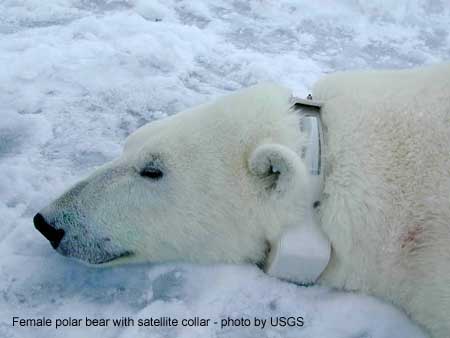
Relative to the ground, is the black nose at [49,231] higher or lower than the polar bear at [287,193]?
lower

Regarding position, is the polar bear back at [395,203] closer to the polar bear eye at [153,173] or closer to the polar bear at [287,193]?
the polar bear at [287,193]

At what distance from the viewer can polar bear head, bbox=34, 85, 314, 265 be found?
2.56 meters

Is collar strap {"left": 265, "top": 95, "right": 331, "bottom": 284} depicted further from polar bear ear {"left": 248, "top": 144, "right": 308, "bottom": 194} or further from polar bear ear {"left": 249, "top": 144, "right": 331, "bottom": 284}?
polar bear ear {"left": 248, "top": 144, "right": 308, "bottom": 194}

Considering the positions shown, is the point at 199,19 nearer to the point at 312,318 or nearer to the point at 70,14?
the point at 70,14

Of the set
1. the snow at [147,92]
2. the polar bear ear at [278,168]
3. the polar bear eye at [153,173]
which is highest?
the polar bear ear at [278,168]

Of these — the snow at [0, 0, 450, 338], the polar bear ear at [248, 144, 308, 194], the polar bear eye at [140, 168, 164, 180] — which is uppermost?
the polar bear ear at [248, 144, 308, 194]

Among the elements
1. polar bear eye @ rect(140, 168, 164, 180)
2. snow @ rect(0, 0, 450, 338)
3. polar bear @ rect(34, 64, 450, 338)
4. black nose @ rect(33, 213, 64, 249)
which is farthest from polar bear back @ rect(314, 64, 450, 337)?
black nose @ rect(33, 213, 64, 249)

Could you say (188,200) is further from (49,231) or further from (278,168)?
(49,231)

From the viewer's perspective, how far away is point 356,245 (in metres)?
2.44

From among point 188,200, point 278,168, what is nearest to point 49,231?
point 188,200

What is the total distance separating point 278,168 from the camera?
2.45 m

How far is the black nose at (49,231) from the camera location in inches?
102

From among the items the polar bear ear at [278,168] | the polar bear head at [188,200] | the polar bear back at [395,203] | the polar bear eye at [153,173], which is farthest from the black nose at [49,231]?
the polar bear back at [395,203]

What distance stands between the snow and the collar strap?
0.11m
